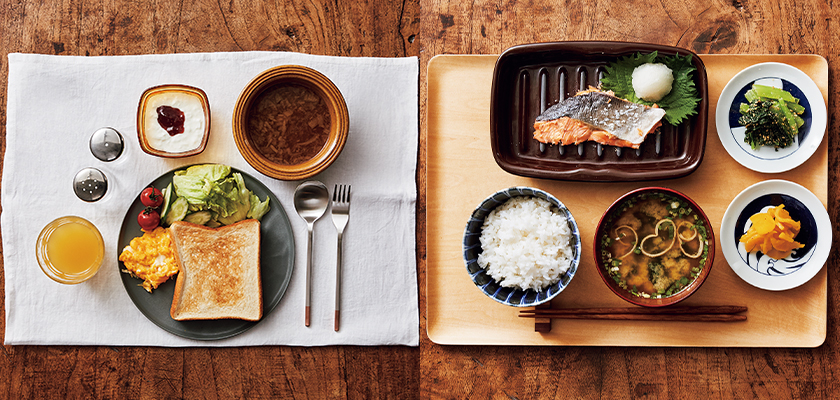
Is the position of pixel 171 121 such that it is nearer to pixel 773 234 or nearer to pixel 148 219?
pixel 148 219

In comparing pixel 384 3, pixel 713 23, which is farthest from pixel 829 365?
pixel 384 3

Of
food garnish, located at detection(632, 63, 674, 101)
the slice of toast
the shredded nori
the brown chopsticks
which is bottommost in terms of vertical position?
the brown chopsticks

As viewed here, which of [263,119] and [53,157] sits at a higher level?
[263,119]

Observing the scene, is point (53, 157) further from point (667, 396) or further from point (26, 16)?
point (667, 396)

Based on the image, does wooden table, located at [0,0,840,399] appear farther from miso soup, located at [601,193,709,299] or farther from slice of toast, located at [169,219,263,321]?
miso soup, located at [601,193,709,299]

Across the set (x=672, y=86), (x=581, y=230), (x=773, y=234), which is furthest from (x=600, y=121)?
(x=773, y=234)

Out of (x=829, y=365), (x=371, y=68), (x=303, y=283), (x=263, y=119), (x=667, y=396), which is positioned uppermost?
(x=371, y=68)

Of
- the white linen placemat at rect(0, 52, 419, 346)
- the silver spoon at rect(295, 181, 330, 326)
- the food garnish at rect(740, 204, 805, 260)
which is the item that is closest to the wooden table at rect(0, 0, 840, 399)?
the white linen placemat at rect(0, 52, 419, 346)
